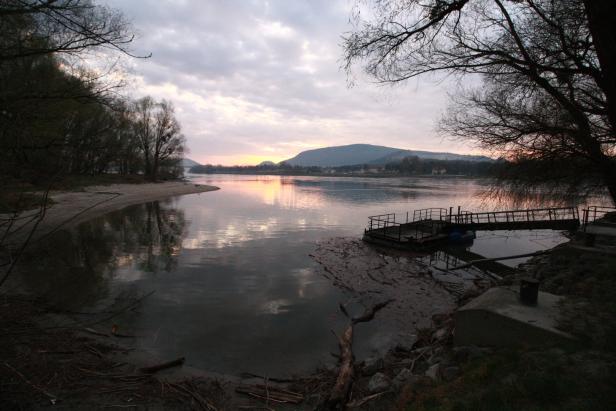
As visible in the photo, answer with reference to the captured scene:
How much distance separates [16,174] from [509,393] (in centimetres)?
700

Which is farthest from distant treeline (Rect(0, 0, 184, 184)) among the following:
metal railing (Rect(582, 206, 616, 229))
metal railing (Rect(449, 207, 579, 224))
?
metal railing (Rect(449, 207, 579, 224))

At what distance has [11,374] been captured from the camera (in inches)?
200

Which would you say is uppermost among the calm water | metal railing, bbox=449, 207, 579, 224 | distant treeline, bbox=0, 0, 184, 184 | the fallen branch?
distant treeline, bbox=0, 0, 184, 184

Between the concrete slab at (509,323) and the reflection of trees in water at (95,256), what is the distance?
11.8m

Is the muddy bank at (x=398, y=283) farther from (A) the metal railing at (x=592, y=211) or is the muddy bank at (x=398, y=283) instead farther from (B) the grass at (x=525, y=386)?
(A) the metal railing at (x=592, y=211)

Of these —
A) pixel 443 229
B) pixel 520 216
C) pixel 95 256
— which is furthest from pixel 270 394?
pixel 520 216

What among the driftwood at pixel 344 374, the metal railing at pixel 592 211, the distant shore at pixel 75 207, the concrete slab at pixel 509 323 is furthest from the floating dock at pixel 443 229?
the distant shore at pixel 75 207

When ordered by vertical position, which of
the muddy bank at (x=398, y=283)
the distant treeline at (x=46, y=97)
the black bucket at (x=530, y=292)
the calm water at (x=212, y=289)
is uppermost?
the distant treeline at (x=46, y=97)

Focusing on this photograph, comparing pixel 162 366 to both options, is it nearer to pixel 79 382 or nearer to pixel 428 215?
pixel 79 382

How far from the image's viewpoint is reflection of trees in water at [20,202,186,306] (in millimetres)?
11914

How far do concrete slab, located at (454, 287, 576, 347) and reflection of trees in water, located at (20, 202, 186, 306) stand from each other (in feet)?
38.7

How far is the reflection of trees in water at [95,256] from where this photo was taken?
1191cm

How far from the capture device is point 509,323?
5.67m

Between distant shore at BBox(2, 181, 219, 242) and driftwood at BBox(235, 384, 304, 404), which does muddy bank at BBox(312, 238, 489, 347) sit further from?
distant shore at BBox(2, 181, 219, 242)
